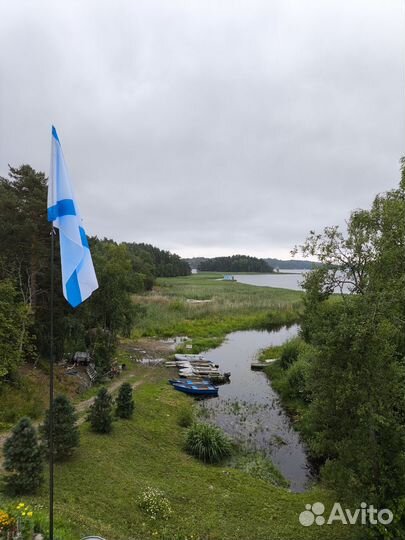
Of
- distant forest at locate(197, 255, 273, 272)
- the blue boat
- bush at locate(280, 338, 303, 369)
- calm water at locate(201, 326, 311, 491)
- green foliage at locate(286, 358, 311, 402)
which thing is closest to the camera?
calm water at locate(201, 326, 311, 491)

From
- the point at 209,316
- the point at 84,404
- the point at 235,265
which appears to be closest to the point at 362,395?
the point at 84,404

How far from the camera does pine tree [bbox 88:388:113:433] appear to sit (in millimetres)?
13836

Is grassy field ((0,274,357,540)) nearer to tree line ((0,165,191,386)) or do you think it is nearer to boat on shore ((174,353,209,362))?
tree line ((0,165,191,386))

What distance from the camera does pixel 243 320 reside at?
48.2m

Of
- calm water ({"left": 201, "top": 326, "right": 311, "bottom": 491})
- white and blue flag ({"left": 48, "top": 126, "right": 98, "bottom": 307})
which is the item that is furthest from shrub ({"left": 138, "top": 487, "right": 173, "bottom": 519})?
white and blue flag ({"left": 48, "top": 126, "right": 98, "bottom": 307})

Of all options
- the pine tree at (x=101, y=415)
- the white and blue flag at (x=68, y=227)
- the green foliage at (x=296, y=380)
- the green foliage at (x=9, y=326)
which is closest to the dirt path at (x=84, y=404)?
the pine tree at (x=101, y=415)

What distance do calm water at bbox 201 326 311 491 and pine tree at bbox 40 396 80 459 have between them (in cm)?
790

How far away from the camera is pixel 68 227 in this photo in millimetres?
5973

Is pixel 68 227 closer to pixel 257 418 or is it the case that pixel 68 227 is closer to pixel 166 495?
pixel 166 495

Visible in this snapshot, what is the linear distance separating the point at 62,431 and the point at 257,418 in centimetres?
1138

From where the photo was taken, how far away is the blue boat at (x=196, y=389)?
22344mm

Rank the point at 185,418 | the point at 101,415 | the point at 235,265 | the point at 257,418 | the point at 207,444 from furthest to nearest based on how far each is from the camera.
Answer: the point at 235,265 < the point at 257,418 < the point at 185,418 < the point at 207,444 < the point at 101,415

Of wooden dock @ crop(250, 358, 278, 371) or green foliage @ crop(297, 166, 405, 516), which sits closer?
green foliage @ crop(297, 166, 405, 516)

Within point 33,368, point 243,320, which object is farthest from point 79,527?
point 243,320
